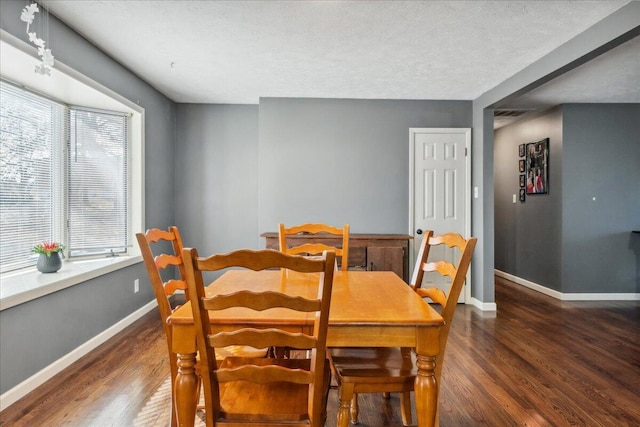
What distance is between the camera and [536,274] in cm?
537

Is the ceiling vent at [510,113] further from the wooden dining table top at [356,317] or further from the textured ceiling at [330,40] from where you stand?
the wooden dining table top at [356,317]

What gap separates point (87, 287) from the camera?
2973 mm

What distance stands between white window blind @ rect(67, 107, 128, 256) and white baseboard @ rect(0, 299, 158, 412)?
2.35 ft

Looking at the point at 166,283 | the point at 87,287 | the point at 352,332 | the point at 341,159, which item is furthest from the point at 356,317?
the point at 341,159

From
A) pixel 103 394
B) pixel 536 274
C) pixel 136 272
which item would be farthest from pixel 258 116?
pixel 536 274

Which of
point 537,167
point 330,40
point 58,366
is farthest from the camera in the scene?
point 537,167

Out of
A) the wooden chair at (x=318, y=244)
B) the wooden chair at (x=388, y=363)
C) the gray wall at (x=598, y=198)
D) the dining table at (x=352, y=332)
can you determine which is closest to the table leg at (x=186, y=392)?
the dining table at (x=352, y=332)

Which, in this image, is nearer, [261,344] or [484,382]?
[261,344]

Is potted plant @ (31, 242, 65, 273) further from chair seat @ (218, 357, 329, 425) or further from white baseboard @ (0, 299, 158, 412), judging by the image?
chair seat @ (218, 357, 329, 425)

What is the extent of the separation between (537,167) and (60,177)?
5.62 metres

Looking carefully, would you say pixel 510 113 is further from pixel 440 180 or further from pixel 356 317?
pixel 356 317

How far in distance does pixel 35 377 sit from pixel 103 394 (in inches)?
18.2

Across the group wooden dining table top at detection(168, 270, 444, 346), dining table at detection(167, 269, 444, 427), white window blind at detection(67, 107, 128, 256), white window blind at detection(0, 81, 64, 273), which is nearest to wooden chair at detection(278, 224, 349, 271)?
wooden dining table top at detection(168, 270, 444, 346)

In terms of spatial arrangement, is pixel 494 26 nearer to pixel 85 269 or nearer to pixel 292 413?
pixel 292 413
